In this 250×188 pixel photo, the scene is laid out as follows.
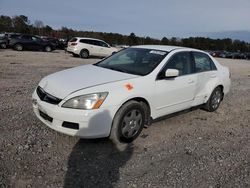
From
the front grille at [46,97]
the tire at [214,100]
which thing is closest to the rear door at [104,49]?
the tire at [214,100]

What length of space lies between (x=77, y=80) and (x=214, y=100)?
356cm

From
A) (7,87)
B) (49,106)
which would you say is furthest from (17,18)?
(49,106)

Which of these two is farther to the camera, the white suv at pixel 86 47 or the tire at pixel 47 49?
the tire at pixel 47 49

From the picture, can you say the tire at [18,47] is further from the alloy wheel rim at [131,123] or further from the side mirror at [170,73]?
the alloy wheel rim at [131,123]

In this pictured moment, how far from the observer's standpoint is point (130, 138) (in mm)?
4238

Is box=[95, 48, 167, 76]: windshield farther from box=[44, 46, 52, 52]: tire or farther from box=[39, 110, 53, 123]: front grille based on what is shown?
box=[44, 46, 52, 52]: tire

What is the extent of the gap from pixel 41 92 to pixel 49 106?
46cm

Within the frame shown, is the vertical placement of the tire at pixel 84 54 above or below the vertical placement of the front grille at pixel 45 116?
above

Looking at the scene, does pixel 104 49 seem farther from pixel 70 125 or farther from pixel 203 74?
pixel 70 125

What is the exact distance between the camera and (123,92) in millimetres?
3924

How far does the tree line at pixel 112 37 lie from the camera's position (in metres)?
58.3

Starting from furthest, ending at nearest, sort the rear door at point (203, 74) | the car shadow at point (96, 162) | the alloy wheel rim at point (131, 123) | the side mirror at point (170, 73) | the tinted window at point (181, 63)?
the rear door at point (203, 74)
the tinted window at point (181, 63)
the side mirror at point (170, 73)
the alloy wheel rim at point (131, 123)
the car shadow at point (96, 162)

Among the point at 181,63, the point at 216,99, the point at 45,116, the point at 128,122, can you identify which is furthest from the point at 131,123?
the point at 216,99

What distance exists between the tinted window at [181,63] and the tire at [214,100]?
1155 millimetres
